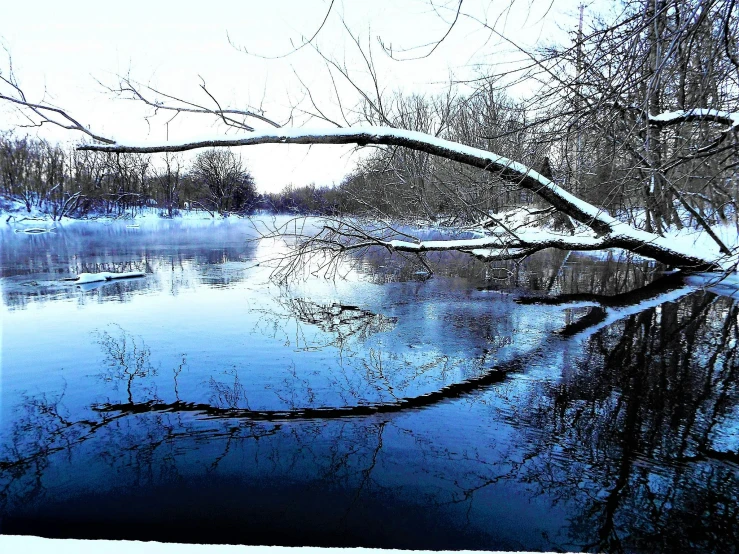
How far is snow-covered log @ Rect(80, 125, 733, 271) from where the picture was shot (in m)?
4.79

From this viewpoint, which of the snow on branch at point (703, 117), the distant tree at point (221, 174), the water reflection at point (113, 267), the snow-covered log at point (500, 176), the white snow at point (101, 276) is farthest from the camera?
the distant tree at point (221, 174)

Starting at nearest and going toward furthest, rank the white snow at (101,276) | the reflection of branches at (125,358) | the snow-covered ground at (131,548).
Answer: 1. the snow-covered ground at (131,548)
2. the reflection of branches at (125,358)
3. the white snow at (101,276)

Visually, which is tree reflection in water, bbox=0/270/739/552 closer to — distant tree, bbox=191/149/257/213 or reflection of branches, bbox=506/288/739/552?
reflection of branches, bbox=506/288/739/552

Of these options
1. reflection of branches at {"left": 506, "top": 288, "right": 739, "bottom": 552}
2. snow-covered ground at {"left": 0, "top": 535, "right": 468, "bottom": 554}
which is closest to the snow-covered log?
reflection of branches at {"left": 506, "top": 288, "right": 739, "bottom": 552}

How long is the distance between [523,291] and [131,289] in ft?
30.4

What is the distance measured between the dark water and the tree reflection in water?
0.06 feet

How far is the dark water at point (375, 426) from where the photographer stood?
2.99 meters

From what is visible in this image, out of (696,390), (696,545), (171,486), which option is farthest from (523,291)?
(171,486)

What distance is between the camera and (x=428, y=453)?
376 cm

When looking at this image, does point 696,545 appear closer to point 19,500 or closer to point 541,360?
point 541,360

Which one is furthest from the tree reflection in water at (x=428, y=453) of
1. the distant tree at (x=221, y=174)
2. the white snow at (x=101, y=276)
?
the distant tree at (x=221, y=174)

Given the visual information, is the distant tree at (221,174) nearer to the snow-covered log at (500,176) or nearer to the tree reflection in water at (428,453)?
the snow-covered log at (500,176)

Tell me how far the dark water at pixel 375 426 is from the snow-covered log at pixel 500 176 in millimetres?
1317

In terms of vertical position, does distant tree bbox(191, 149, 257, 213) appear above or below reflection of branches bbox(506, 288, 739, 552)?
above
